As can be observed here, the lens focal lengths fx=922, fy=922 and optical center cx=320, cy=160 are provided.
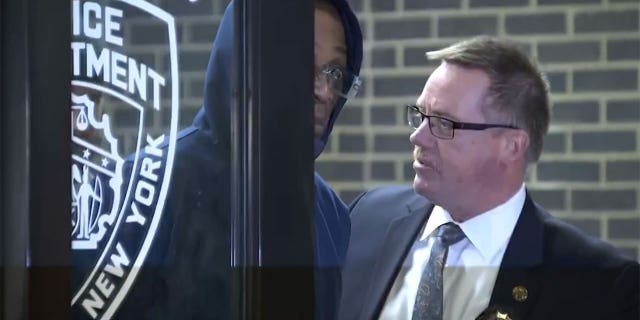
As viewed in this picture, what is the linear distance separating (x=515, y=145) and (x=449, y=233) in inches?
9.5

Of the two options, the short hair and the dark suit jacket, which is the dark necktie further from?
the short hair

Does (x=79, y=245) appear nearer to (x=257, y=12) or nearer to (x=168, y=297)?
(x=168, y=297)

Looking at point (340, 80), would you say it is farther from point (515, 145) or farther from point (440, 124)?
point (515, 145)

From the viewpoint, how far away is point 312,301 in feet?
6.89

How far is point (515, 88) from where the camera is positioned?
1950 millimetres

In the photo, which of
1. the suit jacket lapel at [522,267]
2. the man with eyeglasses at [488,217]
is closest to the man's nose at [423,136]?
the man with eyeglasses at [488,217]

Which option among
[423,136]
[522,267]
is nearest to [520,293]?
[522,267]

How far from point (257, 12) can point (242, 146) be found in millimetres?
307

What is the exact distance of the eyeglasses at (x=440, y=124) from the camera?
6.39 ft

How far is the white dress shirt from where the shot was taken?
78.2 inches

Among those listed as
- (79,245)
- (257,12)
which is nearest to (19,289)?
(79,245)

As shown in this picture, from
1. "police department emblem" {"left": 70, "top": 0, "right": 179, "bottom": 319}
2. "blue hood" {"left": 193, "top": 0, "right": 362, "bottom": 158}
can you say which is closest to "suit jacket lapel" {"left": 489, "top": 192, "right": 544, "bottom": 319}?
"blue hood" {"left": 193, "top": 0, "right": 362, "bottom": 158}

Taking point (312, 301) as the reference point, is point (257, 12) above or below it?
above

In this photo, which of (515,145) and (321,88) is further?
(321,88)
